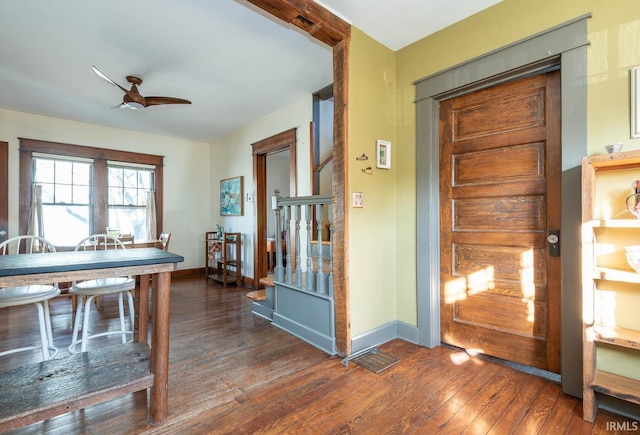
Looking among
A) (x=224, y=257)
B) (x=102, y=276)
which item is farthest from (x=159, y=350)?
(x=224, y=257)

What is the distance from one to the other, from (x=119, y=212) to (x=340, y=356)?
16.0 feet

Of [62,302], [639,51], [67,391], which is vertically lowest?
[62,302]

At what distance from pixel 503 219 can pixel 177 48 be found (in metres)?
3.24

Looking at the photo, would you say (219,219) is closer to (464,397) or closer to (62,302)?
(62,302)

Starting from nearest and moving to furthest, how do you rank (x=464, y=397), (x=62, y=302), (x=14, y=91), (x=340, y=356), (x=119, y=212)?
(x=464, y=397) < (x=340, y=356) < (x=14, y=91) < (x=62, y=302) < (x=119, y=212)

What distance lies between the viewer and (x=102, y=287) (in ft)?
7.76

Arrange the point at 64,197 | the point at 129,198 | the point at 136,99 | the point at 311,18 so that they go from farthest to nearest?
the point at 129,198
the point at 64,197
the point at 136,99
the point at 311,18

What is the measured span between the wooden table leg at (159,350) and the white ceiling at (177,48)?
6.76 feet

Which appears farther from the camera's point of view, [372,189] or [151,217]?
[151,217]

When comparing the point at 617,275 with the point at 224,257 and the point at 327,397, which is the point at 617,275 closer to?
the point at 327,397

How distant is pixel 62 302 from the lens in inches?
168

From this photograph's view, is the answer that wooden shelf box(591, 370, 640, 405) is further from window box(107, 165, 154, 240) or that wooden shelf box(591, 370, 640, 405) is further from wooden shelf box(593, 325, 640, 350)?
window box(107, 165, 154, 240)

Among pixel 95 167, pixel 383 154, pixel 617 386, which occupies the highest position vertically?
pixel 95 167

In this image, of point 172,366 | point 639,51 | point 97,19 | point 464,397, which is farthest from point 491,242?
point 97,19
